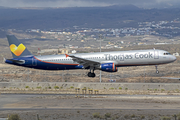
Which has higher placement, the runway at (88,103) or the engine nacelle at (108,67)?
the engine nacelle at (108,67)

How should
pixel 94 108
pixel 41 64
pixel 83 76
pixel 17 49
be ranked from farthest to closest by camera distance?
pixel 83 76 < pixel 17 49 < pixel 41 64 < pixel 94 108

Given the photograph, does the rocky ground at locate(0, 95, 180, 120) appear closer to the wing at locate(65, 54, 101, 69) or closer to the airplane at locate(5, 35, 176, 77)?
the wing at locate(65, 54, 101, 69)

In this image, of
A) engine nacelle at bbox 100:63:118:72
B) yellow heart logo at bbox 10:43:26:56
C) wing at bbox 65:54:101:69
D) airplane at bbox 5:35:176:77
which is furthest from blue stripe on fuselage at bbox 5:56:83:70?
engine nacelle at bbox 100:63:118:72

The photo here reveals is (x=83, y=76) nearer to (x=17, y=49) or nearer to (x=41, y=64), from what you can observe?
(x=41, y=64)

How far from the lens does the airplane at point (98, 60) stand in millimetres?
54438

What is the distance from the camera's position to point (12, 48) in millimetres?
60469

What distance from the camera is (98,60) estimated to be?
56312 mm

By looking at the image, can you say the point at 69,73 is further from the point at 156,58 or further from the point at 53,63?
the point at 156,58

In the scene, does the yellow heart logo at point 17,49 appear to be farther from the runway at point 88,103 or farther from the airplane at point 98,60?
the runway at point 88,103

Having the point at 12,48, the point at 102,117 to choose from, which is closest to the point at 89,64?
the point at 12,48

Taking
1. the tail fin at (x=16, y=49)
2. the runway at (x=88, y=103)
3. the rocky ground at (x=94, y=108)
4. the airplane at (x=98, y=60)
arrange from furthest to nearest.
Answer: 1. the tail fin at (x=16, y=49)
2. the airplane at (x=98, y=60)
3. the runway at (x=88, y=103)
4. the rocky ground at (x=94, y=108)

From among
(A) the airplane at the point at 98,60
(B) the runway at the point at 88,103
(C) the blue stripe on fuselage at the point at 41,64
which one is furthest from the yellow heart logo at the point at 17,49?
(B) the runway at the point at 88,103

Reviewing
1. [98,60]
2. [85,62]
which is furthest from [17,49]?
[98,60]

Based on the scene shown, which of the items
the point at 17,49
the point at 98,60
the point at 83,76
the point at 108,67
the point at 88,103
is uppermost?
the point at 17,49
